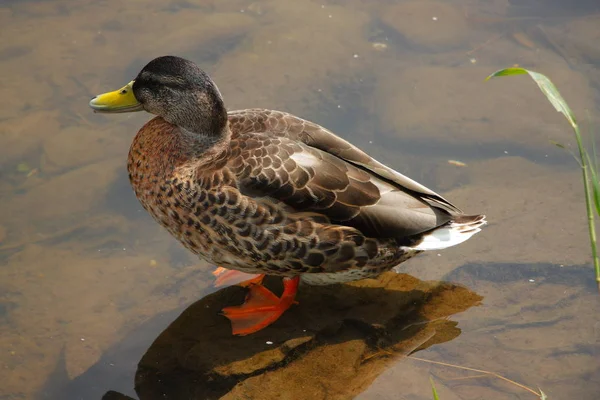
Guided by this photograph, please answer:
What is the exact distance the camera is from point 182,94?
Answer: 180 inches

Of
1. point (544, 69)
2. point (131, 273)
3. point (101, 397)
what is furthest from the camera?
point (544, 69)

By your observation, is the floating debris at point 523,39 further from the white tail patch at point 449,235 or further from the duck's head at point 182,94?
the duck's head at point 182,94

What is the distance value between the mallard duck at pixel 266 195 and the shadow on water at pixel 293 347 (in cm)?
17

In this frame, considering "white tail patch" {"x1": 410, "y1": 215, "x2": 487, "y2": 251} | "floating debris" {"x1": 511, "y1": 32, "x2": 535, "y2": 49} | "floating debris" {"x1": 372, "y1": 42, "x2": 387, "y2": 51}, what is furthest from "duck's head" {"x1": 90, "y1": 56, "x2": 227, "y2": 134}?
"floating debris" {"x1": 511, "y1": 32, "x2": 535, "y2": 49}

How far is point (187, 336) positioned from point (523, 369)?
6.38ft

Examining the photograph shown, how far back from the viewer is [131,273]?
16.5 feet

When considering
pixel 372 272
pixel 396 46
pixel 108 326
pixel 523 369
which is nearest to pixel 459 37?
pixel 396 46

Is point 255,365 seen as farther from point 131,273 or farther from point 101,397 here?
point 131,273

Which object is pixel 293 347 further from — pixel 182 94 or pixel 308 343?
pixel 182 94

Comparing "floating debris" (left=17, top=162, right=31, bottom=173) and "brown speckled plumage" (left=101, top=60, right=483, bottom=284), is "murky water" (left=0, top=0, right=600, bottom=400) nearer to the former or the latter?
"floating debris" (left=17, top=162, right=31, bottom=173)

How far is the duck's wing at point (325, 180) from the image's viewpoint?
429cm

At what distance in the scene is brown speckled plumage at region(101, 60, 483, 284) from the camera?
4.30 metres

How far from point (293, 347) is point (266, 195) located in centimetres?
89

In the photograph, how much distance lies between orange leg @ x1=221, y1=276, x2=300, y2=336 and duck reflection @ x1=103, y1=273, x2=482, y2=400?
45 mm
